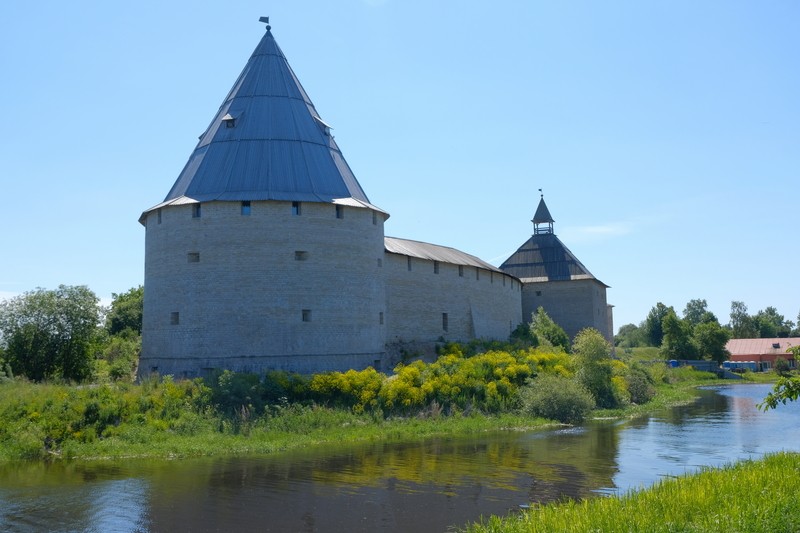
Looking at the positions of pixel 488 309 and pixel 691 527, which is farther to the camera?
pixel 488 309

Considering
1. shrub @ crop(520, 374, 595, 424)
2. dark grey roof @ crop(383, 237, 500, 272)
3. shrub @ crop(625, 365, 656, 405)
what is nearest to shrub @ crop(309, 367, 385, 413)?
shrub @ crop(520, 374, 595, 424)

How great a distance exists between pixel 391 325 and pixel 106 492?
54.4ft

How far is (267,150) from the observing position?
989 inches

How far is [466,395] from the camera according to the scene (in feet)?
76.2

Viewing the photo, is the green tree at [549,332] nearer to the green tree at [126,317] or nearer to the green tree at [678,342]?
the green tree at [126,317]

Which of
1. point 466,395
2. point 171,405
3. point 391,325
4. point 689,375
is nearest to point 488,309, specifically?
point 391,325

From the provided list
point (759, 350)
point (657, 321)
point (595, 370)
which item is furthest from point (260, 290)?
point (657, 321)

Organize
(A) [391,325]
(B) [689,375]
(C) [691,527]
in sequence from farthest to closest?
(B) [689,375] → (A) [391,325] → (C) [691,527]

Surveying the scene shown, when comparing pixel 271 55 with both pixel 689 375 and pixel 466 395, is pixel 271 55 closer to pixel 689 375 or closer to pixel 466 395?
pixel 466 395

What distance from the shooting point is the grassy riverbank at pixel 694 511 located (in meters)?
7.96

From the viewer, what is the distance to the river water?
10.9 meters

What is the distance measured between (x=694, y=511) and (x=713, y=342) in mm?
57549

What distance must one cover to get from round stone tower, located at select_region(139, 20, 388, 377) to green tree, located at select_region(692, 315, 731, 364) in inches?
1738

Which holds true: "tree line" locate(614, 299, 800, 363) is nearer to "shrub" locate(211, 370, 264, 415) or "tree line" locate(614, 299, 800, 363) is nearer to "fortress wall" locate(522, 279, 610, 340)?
"fortress wall" locate(522, 279, 610, 340)
